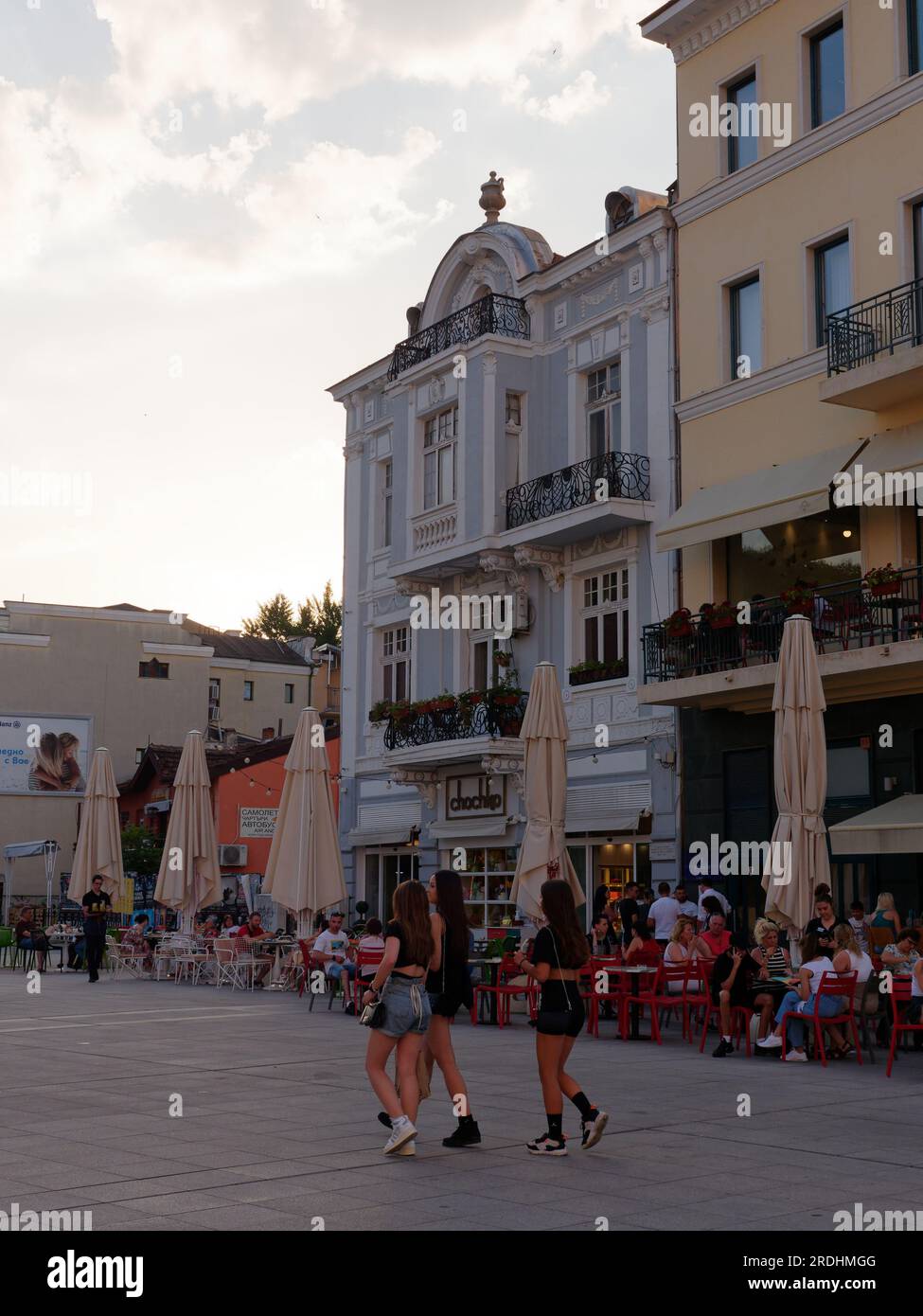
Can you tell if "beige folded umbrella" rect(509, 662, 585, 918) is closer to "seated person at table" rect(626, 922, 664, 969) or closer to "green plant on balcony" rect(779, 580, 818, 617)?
"seated person at table" rect(626, 922, 664, 969)

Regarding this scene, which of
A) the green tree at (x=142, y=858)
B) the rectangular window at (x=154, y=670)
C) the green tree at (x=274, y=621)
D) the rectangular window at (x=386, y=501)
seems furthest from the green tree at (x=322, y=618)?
the rectangular window at (x=386, y=501)

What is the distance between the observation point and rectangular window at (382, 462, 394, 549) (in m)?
34.3

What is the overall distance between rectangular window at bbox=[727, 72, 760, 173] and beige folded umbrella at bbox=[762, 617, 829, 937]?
10.3 meters

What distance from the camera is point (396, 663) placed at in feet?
110

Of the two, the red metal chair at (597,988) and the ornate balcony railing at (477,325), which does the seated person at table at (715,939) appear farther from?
the ornate balcony railing at (477,325)

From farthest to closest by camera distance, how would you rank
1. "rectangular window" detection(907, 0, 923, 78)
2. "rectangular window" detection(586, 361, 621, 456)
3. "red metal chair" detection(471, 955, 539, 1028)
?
"rectangular window" detection(586, 361, 621, 456)
"rectangular window" detection(907, 0, 923, 78)
"red metal chair" detection(471, 955, 539, 1028)

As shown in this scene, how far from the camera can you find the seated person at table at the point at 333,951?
22359mm

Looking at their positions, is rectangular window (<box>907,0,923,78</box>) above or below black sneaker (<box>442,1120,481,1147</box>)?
above

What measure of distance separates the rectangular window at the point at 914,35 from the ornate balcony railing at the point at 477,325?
9.84 metres

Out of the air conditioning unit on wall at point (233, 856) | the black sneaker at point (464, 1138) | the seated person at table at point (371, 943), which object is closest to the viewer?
the black sneaker at point (464, 1138)

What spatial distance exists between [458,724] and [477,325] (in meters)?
7.93

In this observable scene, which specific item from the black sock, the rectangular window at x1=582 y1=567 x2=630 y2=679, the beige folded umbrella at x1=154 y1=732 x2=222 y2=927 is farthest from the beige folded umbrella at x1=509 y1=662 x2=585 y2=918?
the black sock

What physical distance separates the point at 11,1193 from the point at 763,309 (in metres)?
19.6

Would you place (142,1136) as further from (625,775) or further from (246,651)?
(246,651)
